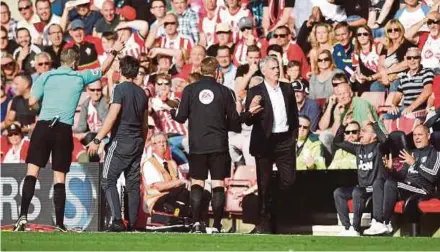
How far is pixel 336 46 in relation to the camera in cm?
1580

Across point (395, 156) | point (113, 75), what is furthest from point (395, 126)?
point (113, 75)

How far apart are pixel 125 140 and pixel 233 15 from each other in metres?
4.54

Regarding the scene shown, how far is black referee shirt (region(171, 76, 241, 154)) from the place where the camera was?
42.3 ft

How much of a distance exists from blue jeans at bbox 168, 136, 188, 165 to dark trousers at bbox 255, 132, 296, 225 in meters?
3.27

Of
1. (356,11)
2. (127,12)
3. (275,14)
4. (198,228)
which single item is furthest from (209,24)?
(198,228)

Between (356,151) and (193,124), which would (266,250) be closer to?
(193,124)

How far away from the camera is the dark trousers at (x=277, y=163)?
13.4m

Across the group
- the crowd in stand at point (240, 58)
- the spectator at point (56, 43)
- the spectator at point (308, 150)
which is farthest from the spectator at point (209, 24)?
the spectator at point (56, 43)

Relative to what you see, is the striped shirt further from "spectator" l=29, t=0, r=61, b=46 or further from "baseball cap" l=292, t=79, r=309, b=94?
"spectator" l=29, t=0, r=61, b=46

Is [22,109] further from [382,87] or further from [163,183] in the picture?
[382,87]

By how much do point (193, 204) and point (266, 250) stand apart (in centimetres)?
314

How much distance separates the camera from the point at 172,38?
17.5 m

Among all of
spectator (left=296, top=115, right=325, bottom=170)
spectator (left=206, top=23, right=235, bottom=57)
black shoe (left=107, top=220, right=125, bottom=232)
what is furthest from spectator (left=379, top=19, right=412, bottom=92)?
black shoe (left=107, top=220, right=125, bottom=232)

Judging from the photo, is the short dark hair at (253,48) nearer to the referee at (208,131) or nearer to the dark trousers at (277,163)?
the dark trousers at (277,163)
